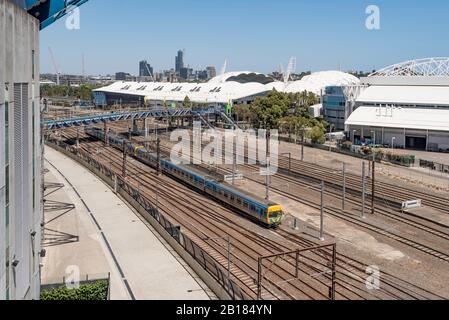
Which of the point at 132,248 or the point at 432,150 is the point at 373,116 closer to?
the point at 432,150

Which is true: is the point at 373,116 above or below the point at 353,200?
above

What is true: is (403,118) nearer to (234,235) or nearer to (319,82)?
(234,235)

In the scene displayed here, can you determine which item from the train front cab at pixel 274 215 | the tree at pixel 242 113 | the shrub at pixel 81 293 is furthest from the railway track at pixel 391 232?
the tree at pixel 242 113

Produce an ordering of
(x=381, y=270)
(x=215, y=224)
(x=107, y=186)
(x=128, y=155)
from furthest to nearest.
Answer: (x=128, y=155)
(x=107, y=186)
(x=215, y=224)
(x=381, y=270)

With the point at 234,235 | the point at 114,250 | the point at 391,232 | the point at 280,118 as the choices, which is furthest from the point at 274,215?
the point at 280,118

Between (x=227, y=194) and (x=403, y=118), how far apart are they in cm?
5079

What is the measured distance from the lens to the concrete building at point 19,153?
45.9ft

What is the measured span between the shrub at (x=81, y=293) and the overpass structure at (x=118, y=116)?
204 feet

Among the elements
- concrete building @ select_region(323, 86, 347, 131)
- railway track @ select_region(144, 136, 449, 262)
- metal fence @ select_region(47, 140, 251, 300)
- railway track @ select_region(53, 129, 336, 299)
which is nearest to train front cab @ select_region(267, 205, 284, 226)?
railway track @ select_region(53, 129, 336, 299)

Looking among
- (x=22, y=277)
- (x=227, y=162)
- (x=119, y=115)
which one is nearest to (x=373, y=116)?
(x=227, y=162)

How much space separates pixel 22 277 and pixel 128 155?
194ft

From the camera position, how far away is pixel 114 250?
30656 mm

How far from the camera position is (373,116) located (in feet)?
280

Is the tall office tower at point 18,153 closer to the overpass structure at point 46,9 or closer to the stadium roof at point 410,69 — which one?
the overpass structure at point 46,9
